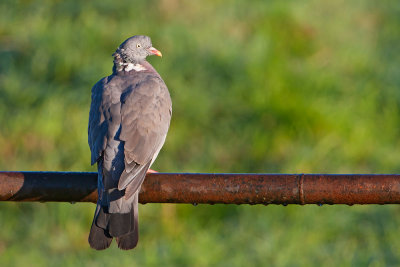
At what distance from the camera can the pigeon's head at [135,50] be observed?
4268 mm

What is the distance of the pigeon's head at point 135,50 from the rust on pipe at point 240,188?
1.71 metres

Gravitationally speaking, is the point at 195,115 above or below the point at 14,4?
below

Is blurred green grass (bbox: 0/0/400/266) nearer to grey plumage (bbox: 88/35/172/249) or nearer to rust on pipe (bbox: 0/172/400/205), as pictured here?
grey plumage (bbox: 88/35/172/249)

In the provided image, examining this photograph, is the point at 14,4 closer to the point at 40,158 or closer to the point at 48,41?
the point at 48,41

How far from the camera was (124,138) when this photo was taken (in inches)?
131

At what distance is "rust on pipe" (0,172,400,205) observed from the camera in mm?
2453

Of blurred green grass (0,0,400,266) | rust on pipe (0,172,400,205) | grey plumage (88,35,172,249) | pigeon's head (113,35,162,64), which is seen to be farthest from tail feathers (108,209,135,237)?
blurred green grass (0,0,400,266)

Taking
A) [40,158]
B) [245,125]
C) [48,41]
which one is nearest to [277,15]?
[245,125]

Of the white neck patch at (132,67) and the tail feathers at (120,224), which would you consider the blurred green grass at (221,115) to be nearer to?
the white neck patch at (132,67)

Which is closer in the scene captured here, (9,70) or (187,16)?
(9,70)

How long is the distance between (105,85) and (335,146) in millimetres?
3542

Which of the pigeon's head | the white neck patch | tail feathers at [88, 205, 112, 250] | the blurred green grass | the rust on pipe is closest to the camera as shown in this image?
the rust on pipe

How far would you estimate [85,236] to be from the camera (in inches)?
231

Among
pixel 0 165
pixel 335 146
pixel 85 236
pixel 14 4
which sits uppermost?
pixel 14 4
